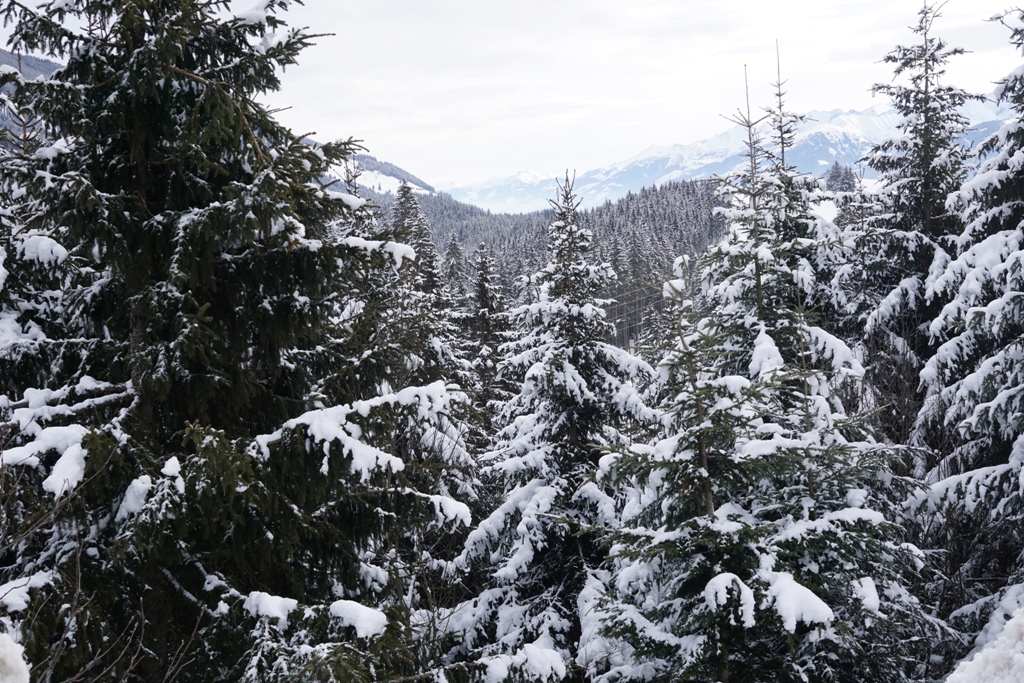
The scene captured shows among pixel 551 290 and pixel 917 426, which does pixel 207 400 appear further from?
pixel 917 426

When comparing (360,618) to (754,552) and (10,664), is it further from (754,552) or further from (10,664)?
Result: (754,552)

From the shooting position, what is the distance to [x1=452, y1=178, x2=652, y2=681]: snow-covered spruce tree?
1089cm

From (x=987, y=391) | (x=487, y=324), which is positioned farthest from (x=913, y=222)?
(x=487, y=324)

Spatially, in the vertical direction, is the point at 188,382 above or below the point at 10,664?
above

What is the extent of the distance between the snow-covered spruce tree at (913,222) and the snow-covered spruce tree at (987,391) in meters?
3.52

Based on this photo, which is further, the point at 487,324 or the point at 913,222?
the point at 487,324

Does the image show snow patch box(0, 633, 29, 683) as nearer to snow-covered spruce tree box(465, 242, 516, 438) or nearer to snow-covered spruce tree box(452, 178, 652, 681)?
snow-covered spruce tree box(452, 178, 652, 681)

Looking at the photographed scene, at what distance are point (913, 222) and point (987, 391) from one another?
8.20m

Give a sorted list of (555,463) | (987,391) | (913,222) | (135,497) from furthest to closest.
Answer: (913,222), (555,463), (987,391), (135,497)

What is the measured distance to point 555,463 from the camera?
11.5 metres

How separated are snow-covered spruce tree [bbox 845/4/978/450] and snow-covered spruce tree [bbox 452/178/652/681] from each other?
764 centimetres

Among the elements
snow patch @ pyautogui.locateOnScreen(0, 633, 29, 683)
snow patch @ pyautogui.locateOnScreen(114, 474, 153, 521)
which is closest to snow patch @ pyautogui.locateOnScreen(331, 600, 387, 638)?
snow patch @ pyautogui.locateOnScreen(114, 474, 153, 521)

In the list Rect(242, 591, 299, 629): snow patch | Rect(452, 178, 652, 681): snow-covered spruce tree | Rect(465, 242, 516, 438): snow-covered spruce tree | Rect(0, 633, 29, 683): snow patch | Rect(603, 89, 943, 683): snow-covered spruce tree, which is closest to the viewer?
Rect(0, 633, 29, 683): snow patch

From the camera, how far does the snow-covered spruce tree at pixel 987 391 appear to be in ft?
30.1
